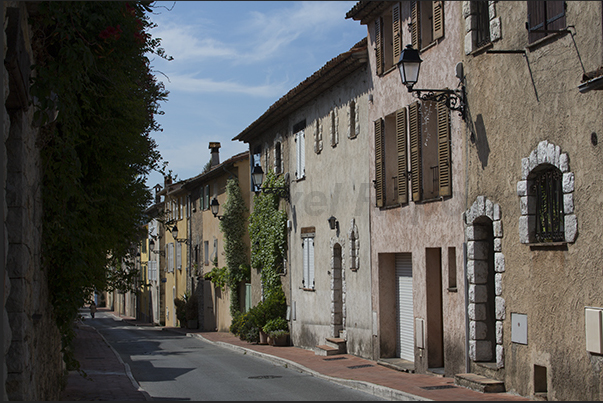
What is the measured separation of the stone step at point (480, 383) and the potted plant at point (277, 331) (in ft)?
38.0

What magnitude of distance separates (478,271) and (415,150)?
3.36m

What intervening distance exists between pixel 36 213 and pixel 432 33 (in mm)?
9559

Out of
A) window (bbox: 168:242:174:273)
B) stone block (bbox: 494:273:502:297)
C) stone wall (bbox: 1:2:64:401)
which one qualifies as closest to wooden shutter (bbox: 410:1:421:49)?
stone block (bbox: 494:273:502:297)

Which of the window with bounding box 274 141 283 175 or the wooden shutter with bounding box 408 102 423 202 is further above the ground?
the window with bounding box 274 141 283 175

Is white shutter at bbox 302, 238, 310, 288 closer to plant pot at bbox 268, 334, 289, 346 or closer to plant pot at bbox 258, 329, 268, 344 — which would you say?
plant pot at bbox 268, 334, 289, 346

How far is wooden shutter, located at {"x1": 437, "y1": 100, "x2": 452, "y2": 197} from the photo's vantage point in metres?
13.3

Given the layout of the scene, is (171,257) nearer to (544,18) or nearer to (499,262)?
(499,262)

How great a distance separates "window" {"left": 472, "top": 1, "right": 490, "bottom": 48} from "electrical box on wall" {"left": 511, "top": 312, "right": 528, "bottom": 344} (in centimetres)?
469

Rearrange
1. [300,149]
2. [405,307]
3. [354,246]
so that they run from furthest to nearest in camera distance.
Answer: [300,149], [354,246], [405,307]

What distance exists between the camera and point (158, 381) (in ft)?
47.9

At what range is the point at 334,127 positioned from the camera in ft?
64.6

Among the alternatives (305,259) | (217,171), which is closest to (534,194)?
(305,259)

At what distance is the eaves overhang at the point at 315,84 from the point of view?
17.6m

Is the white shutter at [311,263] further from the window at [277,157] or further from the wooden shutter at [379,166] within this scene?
the wooden shutter at [379,166]
